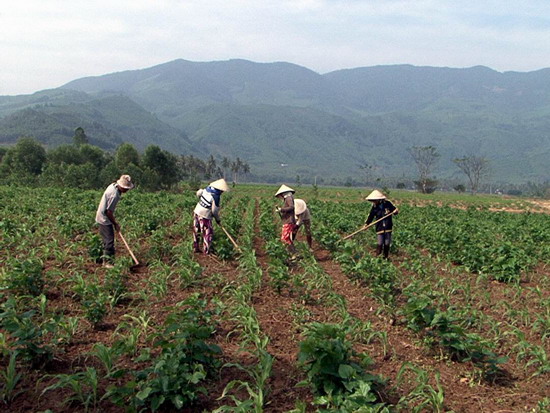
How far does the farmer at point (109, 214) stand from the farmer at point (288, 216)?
3.56 m

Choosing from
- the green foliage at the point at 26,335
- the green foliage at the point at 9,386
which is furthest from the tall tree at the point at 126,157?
the green foliage at the point at 9,386

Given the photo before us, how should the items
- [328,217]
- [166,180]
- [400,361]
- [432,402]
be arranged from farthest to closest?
[166,180] < [328,217] < [400,361] < [432,402]

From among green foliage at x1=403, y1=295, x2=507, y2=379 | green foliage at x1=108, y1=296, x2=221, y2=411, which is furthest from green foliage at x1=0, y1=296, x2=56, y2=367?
green foliage at x1=403, y1=295, x2=507, y2=379

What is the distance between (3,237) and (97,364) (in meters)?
7.09

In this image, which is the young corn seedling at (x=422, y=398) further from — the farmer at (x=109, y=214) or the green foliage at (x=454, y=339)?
the farmer at (x=109, y=214)

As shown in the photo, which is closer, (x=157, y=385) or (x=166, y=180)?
(x=157, y=385)

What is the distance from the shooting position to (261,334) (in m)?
5.87

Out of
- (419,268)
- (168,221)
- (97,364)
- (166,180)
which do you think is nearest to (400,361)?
(97,364)

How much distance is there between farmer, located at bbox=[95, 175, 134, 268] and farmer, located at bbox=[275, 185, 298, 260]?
3.56 meters

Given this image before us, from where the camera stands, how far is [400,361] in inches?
217

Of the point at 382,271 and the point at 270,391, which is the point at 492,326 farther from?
the point at 270,391

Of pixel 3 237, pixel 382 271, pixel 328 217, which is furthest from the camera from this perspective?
pixel 328 217

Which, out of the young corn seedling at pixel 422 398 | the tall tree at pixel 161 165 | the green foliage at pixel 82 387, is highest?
the green foliage at pixel 82 387

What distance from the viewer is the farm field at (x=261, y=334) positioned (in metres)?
4.20
